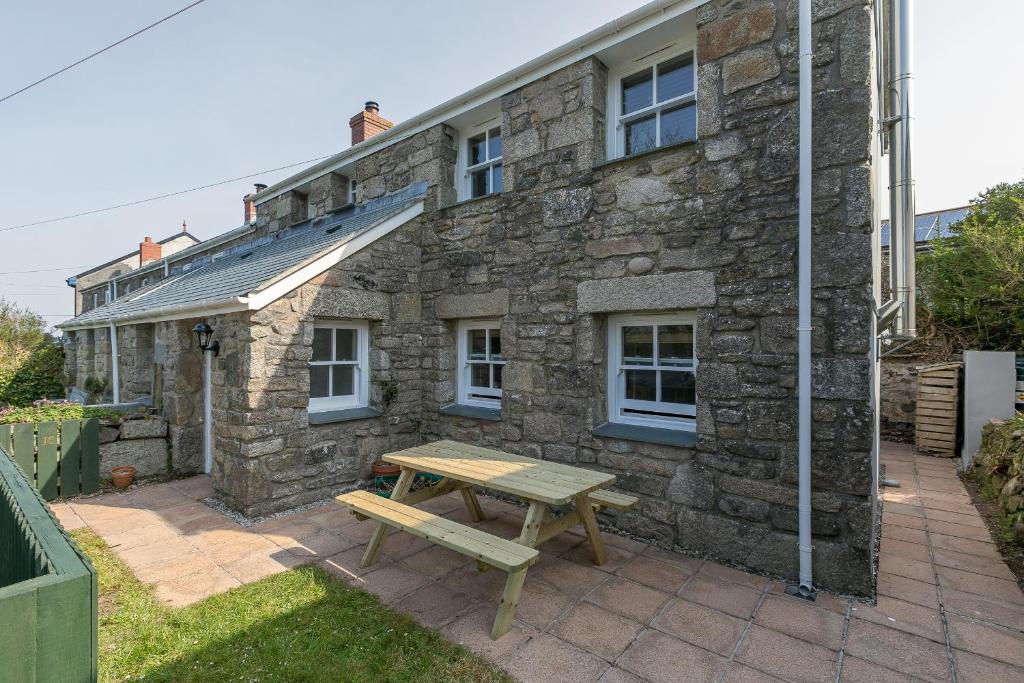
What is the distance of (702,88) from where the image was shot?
163 inches

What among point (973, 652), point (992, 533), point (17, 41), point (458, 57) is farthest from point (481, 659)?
point (17, 41)

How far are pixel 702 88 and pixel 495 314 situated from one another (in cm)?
311

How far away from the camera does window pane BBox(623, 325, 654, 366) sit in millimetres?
4766

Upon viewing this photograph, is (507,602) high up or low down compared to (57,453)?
down

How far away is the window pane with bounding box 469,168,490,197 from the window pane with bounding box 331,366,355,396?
2982 millimetres

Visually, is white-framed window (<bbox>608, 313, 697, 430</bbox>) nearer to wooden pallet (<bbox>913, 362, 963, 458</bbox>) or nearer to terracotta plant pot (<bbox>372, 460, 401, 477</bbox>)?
terracotta plant pot (<bbox>372, 460, 401, 477</bbox>)

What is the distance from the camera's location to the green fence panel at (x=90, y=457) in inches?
227

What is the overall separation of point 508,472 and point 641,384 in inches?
69.9

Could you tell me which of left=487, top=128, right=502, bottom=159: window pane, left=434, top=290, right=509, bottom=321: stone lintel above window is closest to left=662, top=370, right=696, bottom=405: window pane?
left=434, top=290, right=509, bottom=321: stone lintel above window

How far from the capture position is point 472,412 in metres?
5.94

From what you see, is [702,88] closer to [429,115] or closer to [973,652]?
[429,115]

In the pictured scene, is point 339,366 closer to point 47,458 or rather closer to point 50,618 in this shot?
point 47,458

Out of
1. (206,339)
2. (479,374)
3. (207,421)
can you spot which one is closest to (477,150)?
(479,374)

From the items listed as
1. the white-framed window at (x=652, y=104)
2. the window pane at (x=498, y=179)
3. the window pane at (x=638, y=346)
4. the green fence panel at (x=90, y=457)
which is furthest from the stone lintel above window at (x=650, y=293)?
the green fence panel at (x=90, y=457)
